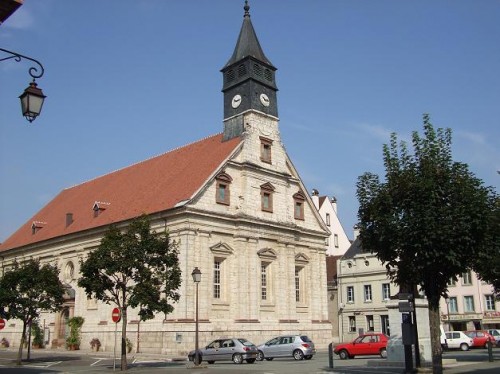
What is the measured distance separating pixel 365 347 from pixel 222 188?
14.5 metres

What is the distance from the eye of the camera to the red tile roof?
39.8 m

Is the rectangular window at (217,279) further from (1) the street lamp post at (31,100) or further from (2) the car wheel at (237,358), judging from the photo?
(1) the street lamp post at (31,100)

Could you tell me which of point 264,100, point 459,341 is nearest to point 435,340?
point 459,341

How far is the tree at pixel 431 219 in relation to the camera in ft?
53.3

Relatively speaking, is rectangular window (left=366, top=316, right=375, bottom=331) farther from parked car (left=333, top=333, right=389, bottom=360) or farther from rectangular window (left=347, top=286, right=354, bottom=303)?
parked car (left=333, top=333, right=389, bottom=360)

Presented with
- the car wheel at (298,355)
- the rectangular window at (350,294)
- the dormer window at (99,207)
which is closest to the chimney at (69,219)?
the dormer window at (99,207)

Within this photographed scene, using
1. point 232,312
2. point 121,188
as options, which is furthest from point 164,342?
point 121,188

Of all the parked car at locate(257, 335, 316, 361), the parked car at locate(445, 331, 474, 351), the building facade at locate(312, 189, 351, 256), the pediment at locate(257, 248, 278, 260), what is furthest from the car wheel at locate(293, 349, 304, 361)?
the building facade at locate(312, 189, 351, 256)

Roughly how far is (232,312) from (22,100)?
28.4m

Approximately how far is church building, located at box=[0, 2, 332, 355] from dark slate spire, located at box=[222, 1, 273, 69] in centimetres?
13

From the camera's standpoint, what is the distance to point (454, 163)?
17.3m

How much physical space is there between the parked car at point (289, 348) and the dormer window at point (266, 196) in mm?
12397

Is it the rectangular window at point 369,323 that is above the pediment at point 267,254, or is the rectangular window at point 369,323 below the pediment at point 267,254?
below

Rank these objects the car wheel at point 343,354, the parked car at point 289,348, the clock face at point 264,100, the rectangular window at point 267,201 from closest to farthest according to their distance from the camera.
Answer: the parked car at point 289,348, the car wheel at point 343,354, the rectangular window at point 267,201, the clock face at point 264,100
